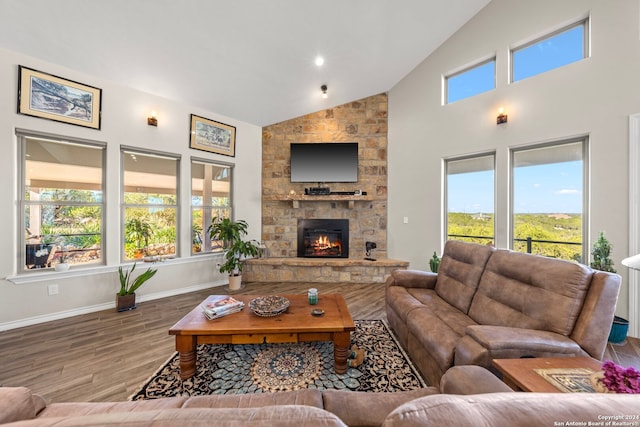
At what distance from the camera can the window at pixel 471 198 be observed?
12.3 ft

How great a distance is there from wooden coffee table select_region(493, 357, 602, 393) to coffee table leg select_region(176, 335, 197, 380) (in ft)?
6.51

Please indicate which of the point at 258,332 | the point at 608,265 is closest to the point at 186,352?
the point at 258,332

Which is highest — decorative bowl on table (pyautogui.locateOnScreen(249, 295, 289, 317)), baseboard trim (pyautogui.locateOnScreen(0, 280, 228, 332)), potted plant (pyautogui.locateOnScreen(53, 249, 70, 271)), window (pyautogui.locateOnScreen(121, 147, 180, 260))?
window (pyautogui.locateOnScreen(121, 147, 180, 260))

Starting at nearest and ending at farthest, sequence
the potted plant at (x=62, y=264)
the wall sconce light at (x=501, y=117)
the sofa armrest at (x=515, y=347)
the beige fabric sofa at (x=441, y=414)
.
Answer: the beige fabric sofa at (x=441, y=414) → the sofa armrest at (x=515, y=347) → the potted plant at (x=62, y=264) → the wall sconce light at (x=501, y=117)

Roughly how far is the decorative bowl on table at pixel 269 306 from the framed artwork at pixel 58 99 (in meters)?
3.10

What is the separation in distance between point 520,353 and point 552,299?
479 mm

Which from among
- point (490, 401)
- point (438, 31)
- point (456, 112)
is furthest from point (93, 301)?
point (438, 31)

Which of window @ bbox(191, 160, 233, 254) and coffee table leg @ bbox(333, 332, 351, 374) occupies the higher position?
window @ bbox(191, 160, 233, 254)

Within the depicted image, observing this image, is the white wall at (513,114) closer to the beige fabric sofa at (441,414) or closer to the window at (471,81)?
the window at (471,81)

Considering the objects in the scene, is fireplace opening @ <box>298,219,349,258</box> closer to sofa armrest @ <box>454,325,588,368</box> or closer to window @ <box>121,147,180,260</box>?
window @ <box>121,147,180,260</box>

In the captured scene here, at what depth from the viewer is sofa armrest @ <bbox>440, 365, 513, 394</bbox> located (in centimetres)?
97

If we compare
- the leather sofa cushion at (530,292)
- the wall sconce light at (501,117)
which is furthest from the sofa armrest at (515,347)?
the wall sconce light at (501,117)

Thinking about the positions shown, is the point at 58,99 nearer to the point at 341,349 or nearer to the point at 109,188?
the point at 109,188

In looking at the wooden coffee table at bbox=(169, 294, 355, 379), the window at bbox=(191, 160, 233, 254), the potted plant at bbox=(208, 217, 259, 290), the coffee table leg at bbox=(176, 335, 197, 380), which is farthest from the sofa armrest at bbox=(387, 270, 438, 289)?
the window at bbox=(191, 160, 233, 254)
